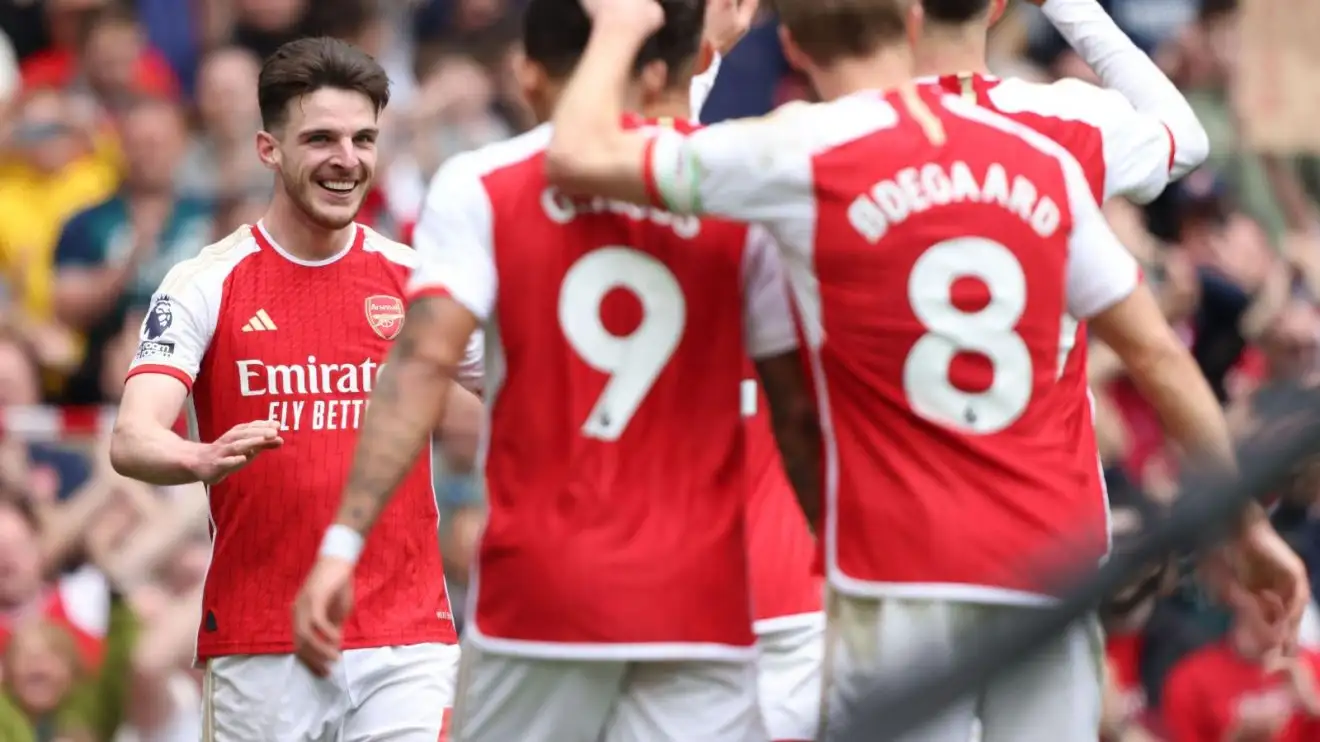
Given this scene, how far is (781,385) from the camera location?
5.53m

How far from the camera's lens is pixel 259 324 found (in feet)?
23.3

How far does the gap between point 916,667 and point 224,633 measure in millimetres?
3780

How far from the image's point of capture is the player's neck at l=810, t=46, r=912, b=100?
5312 mm

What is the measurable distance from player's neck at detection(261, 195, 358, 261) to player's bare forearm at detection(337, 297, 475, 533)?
2.00 meters

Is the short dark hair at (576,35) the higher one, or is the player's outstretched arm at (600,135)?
the short dark hair at (576,35)

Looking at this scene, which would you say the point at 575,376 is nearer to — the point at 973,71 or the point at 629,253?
the point at 629,253

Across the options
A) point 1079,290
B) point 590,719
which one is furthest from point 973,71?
point 590,719

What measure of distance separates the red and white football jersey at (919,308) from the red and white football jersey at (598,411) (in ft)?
0.76

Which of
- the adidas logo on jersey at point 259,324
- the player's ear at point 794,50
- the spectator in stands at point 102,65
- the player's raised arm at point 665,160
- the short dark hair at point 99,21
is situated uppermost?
the short dark hair at point 99,21

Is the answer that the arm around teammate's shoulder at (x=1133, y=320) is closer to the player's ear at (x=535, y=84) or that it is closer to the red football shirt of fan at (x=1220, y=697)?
the player's ear at (x=535, y=84)

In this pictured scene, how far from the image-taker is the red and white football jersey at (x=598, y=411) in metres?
5.23

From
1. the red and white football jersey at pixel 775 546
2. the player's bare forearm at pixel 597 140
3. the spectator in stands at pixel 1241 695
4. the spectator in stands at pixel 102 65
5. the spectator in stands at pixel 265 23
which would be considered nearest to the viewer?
the player's bare forearm at pixel 597 140

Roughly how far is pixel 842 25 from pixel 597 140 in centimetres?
63

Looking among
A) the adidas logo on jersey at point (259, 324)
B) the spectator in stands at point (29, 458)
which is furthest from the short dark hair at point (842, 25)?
the spectator in stands at point (29, 458)
